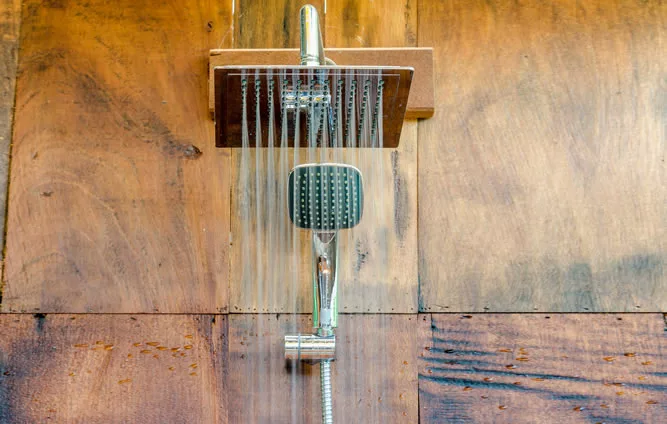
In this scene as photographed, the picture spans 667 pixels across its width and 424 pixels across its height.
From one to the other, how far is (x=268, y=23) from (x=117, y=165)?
0.35 metres

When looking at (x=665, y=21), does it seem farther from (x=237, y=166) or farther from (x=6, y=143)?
(x=6, y=143)

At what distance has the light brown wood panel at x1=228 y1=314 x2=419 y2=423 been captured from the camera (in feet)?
3.33

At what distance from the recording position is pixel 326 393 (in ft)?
3.14

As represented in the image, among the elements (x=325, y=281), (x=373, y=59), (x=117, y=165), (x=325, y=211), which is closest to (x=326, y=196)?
(x=325, y=211)

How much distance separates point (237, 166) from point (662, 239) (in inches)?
27.7

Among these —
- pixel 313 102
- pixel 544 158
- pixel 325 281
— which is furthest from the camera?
pixel 544 158

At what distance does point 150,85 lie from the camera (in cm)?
109

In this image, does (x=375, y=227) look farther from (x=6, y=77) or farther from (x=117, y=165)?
(x=6, y=77)

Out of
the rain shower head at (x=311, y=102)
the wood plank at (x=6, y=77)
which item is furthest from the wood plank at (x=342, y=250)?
the wood plank at (x=6, y=77)

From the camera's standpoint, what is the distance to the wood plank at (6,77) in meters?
1.07

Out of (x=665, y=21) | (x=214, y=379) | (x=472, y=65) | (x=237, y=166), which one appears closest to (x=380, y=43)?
(x=472, y=65)

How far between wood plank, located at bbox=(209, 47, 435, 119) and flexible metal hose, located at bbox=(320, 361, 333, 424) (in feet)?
1.40

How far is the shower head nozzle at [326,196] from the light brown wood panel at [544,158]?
0.17m

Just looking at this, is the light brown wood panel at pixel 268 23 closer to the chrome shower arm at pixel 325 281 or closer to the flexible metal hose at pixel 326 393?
the chrome shower arm at pixel 325 281
